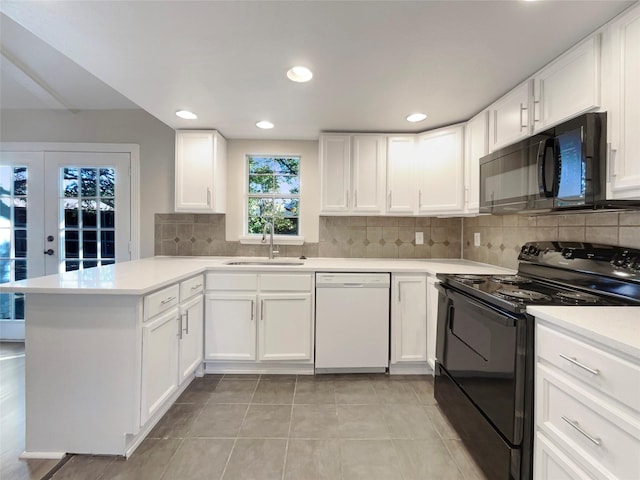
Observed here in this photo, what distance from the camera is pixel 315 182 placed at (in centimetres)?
310

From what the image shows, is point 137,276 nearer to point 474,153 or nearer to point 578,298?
point 578,298

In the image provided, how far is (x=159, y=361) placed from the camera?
5.63ft

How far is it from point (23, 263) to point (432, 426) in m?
4.09

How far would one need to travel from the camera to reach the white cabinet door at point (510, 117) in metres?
1.74

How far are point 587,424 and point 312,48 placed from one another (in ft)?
6.25

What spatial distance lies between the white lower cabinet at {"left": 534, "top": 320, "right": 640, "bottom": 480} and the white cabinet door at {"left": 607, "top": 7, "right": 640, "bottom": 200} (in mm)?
658

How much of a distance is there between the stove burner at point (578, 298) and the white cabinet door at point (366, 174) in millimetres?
1580

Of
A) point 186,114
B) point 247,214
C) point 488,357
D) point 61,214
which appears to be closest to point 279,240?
point 247,214

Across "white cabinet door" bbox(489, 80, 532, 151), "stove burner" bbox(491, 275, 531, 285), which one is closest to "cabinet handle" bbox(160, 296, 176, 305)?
"stove burner" bbox(491, 275, 531, 285)

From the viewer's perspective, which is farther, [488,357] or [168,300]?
[168,300]

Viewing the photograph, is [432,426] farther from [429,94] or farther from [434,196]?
[429,94]

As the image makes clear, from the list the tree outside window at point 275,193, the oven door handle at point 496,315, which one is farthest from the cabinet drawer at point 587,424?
the tree outside window at point 275,193

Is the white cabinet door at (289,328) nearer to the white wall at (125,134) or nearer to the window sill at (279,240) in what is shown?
the window sill at (279,240)

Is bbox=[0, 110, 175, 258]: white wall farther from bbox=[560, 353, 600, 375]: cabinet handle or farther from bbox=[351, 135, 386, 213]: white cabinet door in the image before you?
bbox=[560, 353, 600, 375]: cabinet handle
